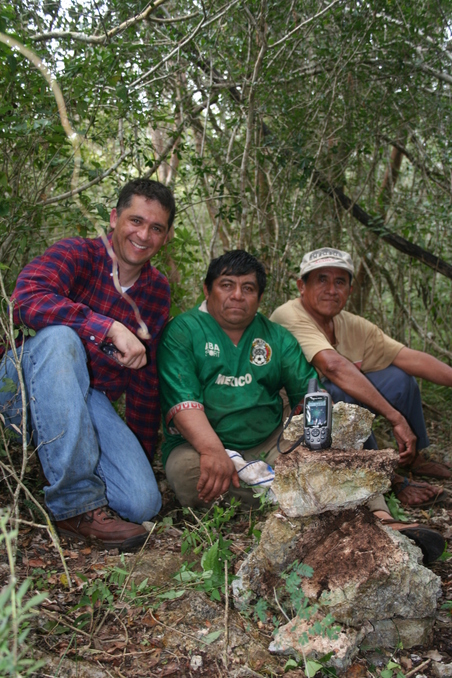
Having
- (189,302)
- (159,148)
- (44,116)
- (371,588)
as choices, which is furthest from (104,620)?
(159,148)

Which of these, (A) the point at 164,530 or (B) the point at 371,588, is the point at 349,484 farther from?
(A) the point at 164,530

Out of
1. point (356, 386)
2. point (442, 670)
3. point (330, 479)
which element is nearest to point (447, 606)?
point (442, 670)

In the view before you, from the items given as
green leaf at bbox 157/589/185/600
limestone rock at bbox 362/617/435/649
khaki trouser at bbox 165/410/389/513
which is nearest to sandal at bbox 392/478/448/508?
khaki trouser at bbox 165/410/389/513

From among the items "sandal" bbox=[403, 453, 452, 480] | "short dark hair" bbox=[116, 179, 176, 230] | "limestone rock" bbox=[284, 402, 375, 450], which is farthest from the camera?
"sandal" bbox=[403, 453, 452, 480]

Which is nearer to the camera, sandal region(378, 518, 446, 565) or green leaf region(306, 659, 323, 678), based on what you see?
green leaf region(306, 659, 323, 678)

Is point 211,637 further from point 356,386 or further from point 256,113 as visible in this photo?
point 256,113

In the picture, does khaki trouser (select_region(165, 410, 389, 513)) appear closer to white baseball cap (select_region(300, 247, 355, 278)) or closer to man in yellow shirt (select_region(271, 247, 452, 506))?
man in yellow shirt (select_region(271, 247, 452, 506))

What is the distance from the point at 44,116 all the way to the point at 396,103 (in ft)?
9.80

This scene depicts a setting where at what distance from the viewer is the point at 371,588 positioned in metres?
2.17

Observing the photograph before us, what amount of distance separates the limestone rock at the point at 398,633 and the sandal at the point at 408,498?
1.39m

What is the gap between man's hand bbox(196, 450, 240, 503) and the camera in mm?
2922

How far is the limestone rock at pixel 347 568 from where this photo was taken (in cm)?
218

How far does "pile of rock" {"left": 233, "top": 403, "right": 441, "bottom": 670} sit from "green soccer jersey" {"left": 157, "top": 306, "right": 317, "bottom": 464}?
3.20 feet

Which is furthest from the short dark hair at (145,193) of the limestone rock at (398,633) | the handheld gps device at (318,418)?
the limestone rock at (398,633)
